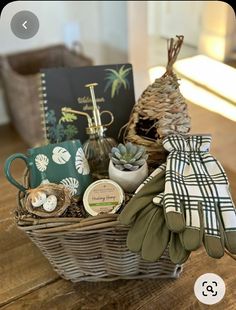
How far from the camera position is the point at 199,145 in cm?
67

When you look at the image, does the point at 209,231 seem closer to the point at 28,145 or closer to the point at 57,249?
the point at 57,249

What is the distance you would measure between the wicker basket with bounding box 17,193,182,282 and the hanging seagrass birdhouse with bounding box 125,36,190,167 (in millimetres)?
188

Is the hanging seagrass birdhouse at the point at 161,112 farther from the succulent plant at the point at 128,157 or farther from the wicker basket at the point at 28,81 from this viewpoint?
the wicker basket at the point at 28,81

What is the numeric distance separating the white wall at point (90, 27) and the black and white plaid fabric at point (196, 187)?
1.63 metres

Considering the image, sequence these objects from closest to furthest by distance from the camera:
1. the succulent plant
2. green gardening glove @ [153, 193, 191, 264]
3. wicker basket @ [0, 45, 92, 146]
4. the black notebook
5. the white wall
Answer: green gardening glove @ [153, 193, 191, 264]
the succulent plant
the black notebook
wicker basket @ [0, 45, 92, 146]
the white wall

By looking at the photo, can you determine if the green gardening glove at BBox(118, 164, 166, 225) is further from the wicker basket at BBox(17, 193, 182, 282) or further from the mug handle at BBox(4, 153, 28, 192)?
the mug handle at BBox(4, 153, 28, 192)

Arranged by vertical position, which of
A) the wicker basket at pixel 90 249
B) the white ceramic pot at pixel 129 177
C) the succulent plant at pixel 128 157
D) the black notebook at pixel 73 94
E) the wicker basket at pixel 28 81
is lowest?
the wicker basket at pixel 28 81

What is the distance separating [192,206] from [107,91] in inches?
13.9

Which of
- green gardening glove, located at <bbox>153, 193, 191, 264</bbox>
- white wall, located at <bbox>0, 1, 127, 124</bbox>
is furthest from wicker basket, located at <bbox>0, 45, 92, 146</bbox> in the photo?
green gardening glove, located at <bbox>153, 193, 191, 264</bbox>

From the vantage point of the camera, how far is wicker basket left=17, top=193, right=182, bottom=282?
0.56 m

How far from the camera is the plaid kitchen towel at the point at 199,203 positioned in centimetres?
54

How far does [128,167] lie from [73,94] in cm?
23

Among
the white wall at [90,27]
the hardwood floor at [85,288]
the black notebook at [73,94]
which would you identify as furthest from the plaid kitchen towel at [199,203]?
the white wall at [90,27]

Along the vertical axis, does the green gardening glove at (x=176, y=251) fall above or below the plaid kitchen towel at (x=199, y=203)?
below
